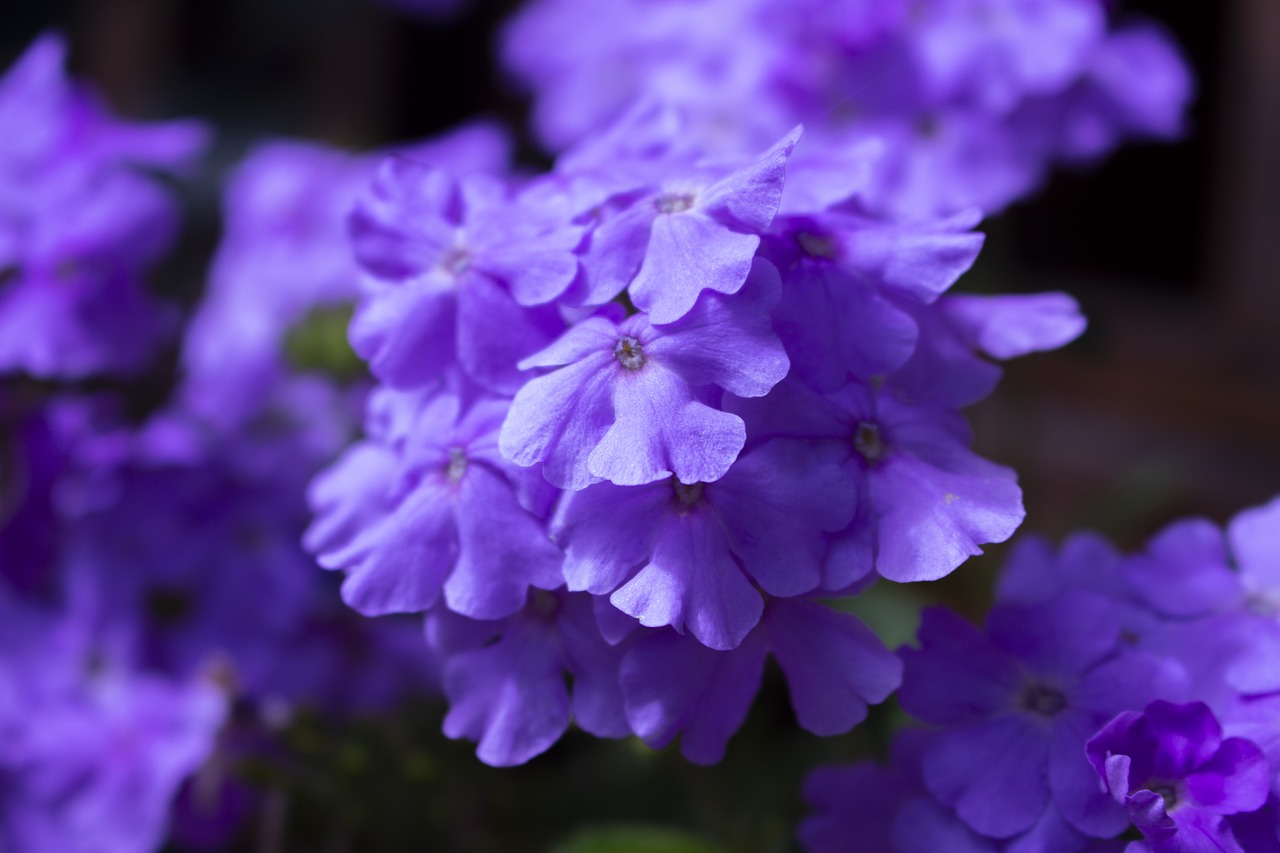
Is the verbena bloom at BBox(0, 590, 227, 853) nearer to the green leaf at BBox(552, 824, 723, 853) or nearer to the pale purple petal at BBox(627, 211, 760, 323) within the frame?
the green leaf at BBox(552, 824, 723, 853)

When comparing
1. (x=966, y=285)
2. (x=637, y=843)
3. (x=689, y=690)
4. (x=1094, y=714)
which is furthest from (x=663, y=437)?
(x=966, y=285)

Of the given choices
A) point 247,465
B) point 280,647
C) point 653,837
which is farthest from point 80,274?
point 653,837

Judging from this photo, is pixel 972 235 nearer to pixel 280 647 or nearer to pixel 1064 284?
pixel 280 647

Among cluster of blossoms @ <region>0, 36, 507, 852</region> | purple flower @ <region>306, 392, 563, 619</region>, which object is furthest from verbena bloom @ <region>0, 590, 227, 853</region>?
purple flower @ <region>306, 392, 563, 619</region>

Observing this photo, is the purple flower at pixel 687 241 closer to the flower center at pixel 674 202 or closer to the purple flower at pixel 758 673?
the flower center at pixel 674 202

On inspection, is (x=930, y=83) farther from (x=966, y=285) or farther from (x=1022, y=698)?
(x=1022, y=698)

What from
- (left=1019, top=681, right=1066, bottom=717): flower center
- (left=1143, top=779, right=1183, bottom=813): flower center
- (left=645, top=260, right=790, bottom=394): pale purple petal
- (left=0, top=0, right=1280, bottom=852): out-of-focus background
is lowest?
(left=0, top=0, right=1280, bottom=852): out-of-focus background
